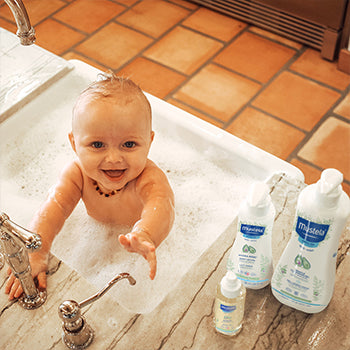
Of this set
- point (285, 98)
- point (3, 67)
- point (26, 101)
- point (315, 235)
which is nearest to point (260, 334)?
point (315, 235)

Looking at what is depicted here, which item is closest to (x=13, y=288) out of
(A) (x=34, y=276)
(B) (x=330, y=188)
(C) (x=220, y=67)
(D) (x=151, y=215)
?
(A) (x=34, y=276)

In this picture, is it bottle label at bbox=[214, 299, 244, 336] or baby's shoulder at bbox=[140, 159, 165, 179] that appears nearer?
bottle label at bbox=[214, 299, 244, 336]

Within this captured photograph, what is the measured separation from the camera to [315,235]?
691mm

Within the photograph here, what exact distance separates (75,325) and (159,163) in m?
0.58

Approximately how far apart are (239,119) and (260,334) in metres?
1.17

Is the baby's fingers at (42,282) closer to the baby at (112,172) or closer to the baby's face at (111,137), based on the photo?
the baby at (112,172)

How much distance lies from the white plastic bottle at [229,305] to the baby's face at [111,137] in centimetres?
31

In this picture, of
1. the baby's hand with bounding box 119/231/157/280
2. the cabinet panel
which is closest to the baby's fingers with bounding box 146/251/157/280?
the baby's hand with bounding box 119/231/157/280

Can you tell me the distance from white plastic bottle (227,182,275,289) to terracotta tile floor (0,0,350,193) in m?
0.91

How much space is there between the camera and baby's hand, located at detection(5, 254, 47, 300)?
802 mm

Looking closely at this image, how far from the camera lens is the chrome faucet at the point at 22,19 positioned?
0.78m

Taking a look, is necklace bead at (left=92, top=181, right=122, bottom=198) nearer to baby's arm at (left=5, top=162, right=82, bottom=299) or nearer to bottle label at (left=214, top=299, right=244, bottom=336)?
baby's arm at (left=5, top=162, right=82, bottom=299)

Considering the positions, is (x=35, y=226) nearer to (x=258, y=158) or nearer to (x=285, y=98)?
(x=258, y=158)

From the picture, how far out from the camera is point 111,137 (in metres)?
0.90
